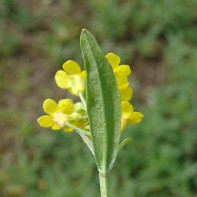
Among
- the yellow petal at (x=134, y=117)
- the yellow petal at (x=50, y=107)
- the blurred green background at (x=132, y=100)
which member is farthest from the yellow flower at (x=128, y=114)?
the blurred green background at (x=132, y=100)

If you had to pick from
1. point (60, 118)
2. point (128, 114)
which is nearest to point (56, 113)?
point (60, 118)

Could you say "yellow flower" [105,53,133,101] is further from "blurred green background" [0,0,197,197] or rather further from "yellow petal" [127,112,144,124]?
"blurred green background" [0,0,197,197]

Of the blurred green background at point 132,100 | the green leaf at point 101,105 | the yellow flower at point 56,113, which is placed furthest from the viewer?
the blurred green background at point 132,100

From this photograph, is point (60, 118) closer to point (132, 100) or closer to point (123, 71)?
point (123, 71)

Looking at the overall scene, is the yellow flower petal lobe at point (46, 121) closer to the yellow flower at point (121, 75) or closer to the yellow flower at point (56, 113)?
the yellow flower at point (56, 113)

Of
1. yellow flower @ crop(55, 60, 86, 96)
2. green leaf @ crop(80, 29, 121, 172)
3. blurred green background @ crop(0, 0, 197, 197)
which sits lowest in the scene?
green leaf @ crop(80, 29, 121, 172)

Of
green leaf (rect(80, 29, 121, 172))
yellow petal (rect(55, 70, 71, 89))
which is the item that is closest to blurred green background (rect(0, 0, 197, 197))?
yellow petal (rect(55, 70, 71, 89))
